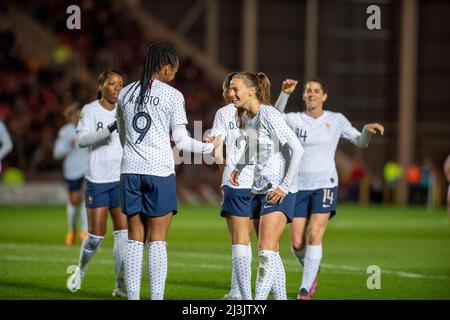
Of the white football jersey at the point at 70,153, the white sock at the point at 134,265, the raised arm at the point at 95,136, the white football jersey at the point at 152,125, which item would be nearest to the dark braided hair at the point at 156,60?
the white football jersey at the point at 152,125

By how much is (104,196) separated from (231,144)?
155 centimetres

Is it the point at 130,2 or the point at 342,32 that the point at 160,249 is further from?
the point at 342,32

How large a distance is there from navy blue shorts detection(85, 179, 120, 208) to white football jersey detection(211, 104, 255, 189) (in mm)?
1383

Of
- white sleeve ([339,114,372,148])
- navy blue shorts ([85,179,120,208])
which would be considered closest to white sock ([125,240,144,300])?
navy blue shorts ([85,179,120,208])

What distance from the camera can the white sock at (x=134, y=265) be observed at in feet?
28.5

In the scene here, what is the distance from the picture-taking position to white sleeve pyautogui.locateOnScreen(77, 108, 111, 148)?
9.41 m

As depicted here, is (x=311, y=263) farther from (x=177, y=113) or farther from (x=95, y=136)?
(x=177, y=113)

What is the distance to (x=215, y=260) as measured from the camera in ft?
49.1

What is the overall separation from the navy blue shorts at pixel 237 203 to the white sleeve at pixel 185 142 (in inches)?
51.6

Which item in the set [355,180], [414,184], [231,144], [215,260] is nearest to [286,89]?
[231,144]

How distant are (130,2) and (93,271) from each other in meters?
24.0

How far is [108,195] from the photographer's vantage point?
434 inches

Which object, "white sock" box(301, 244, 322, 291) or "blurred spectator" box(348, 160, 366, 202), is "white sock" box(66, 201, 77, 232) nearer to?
"white sock" box(301, 244, 322, 291)

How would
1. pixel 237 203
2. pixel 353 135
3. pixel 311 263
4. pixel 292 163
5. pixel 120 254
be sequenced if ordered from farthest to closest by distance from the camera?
1. pixel 353 135
2. pixel 311 263
3. pixel 120 254
4. pixel 237 203
5. pixel 292 163
